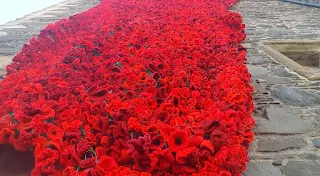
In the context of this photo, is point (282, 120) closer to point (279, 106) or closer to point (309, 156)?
point (279, 106)

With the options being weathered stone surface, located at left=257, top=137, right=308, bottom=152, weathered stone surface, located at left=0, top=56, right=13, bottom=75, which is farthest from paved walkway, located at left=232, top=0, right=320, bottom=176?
weathered stone surface, located at left=0, top=56, right=13, bottom=75

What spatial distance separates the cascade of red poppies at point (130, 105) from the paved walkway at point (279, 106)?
189mm

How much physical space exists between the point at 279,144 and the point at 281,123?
0.29m

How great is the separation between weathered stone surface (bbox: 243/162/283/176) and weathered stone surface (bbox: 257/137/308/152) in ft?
0.49

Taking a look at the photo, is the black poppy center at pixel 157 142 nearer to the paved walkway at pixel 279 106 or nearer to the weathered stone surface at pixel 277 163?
the paved walkway at pixel 279 106

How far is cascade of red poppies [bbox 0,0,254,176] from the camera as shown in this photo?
58.7 inches

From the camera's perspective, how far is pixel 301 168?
174cm

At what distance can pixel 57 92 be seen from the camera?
2090mm

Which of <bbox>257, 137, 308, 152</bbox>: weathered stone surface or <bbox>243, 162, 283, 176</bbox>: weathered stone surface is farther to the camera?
<bbox>257, 137, 308, 152</bbox>: weathered stone surface

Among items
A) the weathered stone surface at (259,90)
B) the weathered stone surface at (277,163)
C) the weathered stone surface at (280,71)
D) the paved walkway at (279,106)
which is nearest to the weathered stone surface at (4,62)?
the paved walkway at (279,106)

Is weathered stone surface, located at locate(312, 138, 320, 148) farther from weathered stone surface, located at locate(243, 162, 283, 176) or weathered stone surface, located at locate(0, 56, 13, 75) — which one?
weathered stone surface, located at locate(0, 56, 13, 75)

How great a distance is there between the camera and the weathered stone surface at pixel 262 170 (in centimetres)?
167

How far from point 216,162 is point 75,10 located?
6509 mm

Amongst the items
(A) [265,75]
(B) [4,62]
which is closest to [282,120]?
(A) [265,75]
